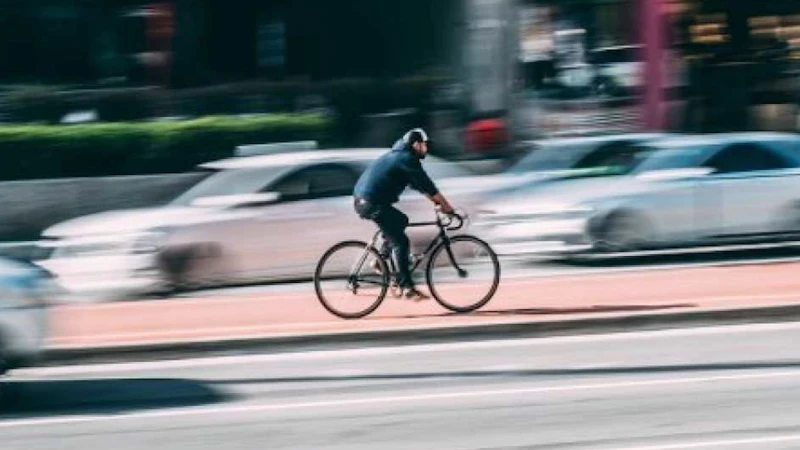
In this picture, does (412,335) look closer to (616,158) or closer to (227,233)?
(227,233)

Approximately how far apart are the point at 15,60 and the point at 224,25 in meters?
3.22

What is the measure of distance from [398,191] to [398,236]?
1.18 ft

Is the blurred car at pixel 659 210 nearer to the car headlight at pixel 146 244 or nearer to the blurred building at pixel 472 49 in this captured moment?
the car headlight at pixel 146 244

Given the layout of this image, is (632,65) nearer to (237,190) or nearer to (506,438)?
(237,190)

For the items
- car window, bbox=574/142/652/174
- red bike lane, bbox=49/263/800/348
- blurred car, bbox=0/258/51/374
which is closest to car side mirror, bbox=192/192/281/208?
red bike lane, bbox=49/263/800/348

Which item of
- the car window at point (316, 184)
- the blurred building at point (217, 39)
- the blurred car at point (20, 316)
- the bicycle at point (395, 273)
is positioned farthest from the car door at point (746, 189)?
the blurred building at point (217, 39)

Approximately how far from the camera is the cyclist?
14547 mm

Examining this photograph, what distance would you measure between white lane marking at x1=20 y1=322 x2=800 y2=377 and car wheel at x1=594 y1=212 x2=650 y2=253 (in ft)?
14.0

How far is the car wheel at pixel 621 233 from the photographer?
60.4 feet

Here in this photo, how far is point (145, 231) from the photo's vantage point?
57.2 feet

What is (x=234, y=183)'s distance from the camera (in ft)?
60.3

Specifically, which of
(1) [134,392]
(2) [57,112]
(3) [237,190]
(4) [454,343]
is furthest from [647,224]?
(2) [57,112]

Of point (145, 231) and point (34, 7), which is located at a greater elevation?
point (34, 7)

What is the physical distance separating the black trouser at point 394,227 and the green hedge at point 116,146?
11477 millimetres
